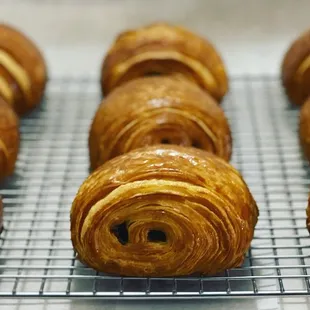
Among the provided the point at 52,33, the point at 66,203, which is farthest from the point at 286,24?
the point at 66,203

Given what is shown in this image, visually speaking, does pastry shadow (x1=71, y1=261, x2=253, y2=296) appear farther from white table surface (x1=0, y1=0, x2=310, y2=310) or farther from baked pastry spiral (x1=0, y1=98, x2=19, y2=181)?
white table surface (x1=0, y1=0, x2=310, y2=310)

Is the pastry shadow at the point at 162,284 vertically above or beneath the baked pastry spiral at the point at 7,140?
beneath

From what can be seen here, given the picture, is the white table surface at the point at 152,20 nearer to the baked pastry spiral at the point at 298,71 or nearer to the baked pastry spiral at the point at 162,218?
the baked pastry spiral at the point at 298,71

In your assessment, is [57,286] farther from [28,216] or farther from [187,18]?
[187,18]

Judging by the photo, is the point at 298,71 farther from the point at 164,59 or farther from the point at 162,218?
the point at 162,218

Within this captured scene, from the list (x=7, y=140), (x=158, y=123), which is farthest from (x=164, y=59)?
(x=7, y=140)

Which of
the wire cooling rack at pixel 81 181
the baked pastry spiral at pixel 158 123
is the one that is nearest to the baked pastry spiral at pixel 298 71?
the wire cooling rack at pixel 81 181
